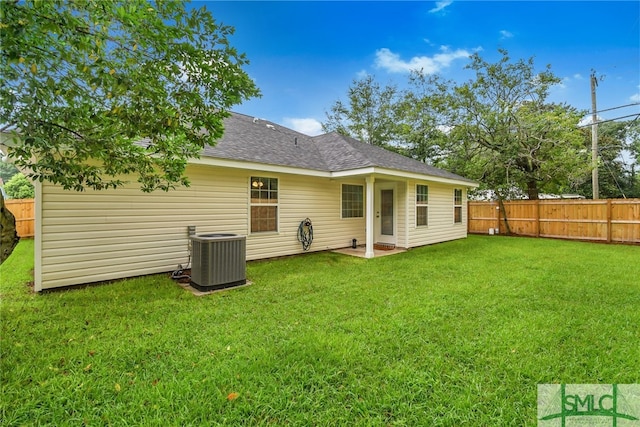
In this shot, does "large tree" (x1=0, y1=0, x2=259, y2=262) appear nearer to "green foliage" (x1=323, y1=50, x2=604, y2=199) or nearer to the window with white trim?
the window with white trim

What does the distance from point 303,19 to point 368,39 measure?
10.1 ft

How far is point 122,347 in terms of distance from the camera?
2.68 metres

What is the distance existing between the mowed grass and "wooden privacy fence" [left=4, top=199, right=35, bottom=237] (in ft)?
25.5

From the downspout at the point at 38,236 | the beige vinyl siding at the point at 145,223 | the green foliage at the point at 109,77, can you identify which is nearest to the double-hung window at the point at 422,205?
the beige vinyl siding at the point at 145,223

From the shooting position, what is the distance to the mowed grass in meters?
1.89

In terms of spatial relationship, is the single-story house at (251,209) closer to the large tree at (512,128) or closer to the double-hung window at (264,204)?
the double-hung window at (264,204)

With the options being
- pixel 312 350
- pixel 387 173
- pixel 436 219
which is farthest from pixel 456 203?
pixel 312 350

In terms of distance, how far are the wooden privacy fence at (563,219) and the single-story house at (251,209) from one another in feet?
8.31

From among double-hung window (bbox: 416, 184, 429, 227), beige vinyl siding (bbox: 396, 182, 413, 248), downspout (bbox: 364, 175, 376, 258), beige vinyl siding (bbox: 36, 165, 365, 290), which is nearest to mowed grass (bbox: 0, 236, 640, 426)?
beige vinyl siding (bbox: 36, 165, 365, 290)

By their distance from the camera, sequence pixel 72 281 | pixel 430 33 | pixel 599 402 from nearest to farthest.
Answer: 1. pixel 599 402
2. pixel 72 281
3. pixel 430 33

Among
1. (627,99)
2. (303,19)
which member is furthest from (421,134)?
(303,19)

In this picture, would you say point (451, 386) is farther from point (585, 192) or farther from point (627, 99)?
point (585, 192)

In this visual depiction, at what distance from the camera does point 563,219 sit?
1087 cm

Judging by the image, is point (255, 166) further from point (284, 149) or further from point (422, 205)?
point (422, 205)
